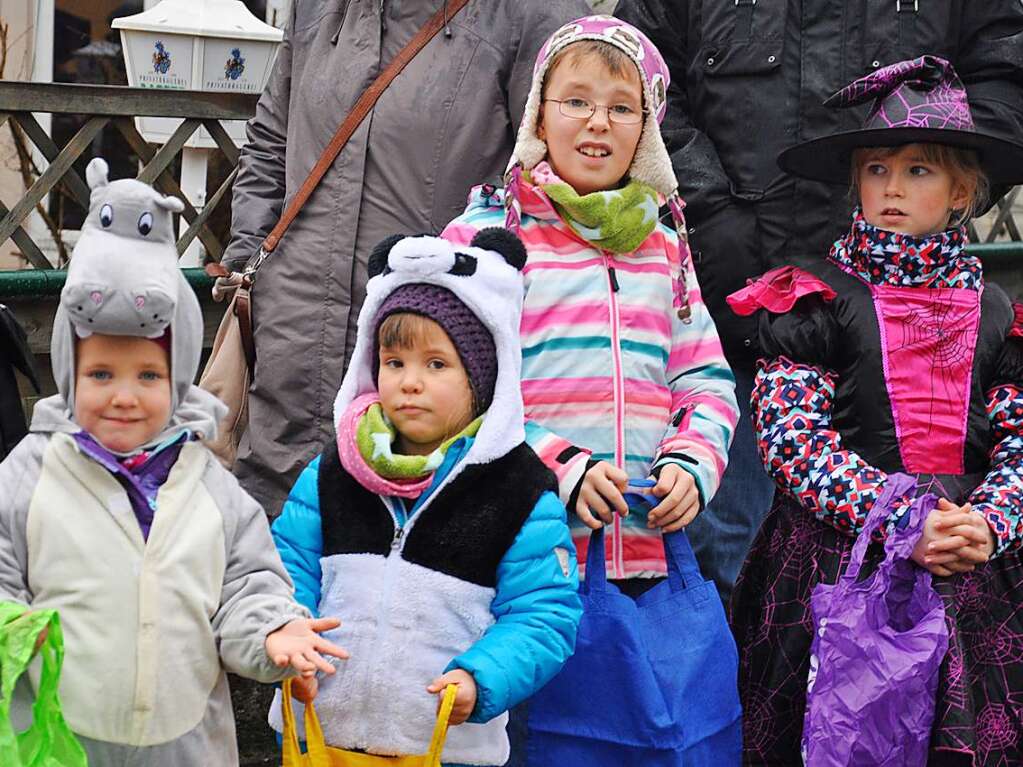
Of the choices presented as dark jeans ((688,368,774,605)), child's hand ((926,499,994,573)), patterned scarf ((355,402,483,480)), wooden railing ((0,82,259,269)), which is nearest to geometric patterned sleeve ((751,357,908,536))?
child's hand ((926,499,994,573))

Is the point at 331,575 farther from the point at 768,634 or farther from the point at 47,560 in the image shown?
the point at 768,634

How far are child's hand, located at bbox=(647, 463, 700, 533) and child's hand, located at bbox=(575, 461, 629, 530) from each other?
0.25 ft

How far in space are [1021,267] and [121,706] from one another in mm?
6266

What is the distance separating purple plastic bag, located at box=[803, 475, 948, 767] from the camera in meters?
3.12

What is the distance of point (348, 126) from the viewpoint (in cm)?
368

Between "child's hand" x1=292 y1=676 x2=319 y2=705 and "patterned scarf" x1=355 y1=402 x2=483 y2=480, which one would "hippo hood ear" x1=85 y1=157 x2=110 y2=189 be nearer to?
"patterned scarf" x1=355 y1=402 x2=483 y2=480

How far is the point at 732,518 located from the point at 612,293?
1.14 metres

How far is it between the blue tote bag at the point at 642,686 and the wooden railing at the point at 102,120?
9.27 feet

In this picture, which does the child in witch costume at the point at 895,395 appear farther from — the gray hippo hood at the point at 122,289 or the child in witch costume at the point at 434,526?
the gray hippo hood at the point at 122,289

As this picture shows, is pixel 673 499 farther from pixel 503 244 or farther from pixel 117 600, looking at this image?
pixel 117 600

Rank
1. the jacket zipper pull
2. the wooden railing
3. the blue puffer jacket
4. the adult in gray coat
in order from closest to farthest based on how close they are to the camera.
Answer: the blue puffer jacket
the jacket zipper pull
the adult in gray coat
the wooden railing

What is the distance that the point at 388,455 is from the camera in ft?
9.16

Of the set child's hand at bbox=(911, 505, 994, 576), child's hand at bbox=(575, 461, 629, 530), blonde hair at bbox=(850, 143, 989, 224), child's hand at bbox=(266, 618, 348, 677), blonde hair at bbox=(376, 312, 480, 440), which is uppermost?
blonde hair at bbox=(850, 143, 989, 224)

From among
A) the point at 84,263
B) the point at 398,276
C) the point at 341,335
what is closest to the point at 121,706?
the point at 84,263
